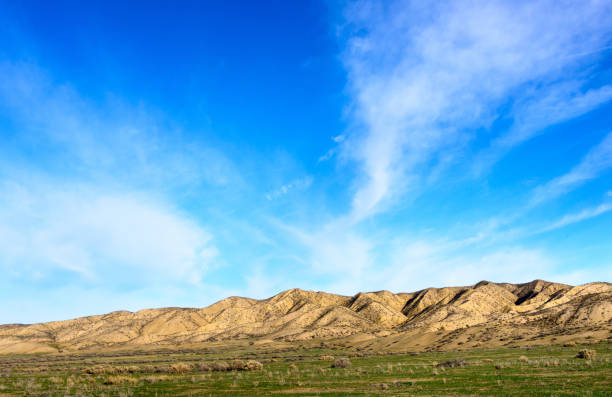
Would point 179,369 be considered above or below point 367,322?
below

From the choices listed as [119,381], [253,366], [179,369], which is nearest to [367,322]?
[253,366]

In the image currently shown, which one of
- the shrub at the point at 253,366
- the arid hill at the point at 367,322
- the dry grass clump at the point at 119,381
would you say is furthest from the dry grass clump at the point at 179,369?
the arid hill at the point at 367,322

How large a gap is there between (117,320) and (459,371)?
589 ft

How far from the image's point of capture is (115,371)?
142 ft

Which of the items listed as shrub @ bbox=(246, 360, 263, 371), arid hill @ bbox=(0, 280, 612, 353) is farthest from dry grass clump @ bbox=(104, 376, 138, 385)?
arid hill @ bbox=(0, 280, 612, 353)

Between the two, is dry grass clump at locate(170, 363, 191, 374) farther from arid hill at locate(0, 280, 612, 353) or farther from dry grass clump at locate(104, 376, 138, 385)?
arid hill at locate(0, 280, 612, 353)

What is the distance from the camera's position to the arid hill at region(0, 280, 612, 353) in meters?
85.2

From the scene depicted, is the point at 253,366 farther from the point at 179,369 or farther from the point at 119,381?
the point at 119,381

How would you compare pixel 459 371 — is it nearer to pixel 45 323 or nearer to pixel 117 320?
pixel 117 320

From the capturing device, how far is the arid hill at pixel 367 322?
85.2 m

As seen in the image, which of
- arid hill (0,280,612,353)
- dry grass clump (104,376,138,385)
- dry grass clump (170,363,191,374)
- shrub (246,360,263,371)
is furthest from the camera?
arid hill (0,280,612,353)

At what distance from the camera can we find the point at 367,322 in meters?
139

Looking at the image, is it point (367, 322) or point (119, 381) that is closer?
point (119, 381)

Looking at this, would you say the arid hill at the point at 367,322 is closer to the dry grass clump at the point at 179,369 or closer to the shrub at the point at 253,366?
the shrub at the point at 253,366
